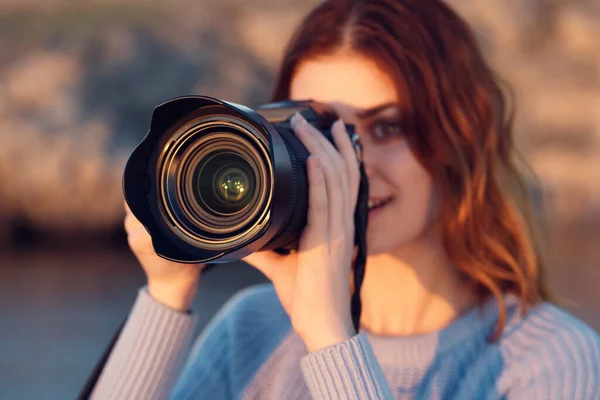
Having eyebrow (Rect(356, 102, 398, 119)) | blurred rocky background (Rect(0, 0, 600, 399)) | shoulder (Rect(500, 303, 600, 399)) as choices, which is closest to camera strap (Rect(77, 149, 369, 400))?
eyebrow (Rect(356, 102, 398, 119))

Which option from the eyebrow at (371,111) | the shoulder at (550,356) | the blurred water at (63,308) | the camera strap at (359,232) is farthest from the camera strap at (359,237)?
the blurred water at (63,308)

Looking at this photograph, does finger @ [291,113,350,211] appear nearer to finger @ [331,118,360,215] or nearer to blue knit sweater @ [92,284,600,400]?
finger @ [331,118,360,215]

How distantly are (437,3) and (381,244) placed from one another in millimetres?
337

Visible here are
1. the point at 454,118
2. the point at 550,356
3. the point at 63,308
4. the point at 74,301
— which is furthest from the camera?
the point at 74,301

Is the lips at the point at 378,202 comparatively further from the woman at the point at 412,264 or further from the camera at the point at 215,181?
the camera at the point at 215,181

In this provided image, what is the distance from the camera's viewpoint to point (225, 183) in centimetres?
79

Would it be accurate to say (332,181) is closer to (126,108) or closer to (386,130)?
(386,130)

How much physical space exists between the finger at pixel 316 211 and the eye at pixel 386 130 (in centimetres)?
20

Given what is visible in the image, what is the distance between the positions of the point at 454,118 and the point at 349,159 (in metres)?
0.25

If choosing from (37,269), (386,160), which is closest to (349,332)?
(386,160)

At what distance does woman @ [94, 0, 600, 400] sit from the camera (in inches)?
37.5

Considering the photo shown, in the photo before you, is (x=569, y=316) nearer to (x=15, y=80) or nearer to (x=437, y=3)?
(x=437, y=3)

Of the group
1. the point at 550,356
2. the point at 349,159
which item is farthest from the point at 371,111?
the point at 550,356

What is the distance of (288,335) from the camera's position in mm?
1087
